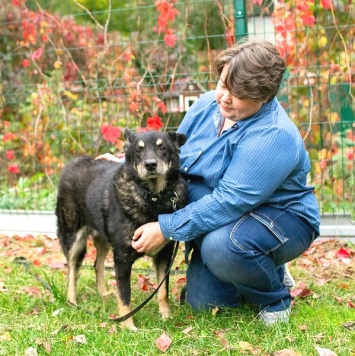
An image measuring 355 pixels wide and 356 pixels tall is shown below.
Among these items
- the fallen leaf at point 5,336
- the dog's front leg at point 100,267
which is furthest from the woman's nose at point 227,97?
the fallen leaf at point 5,336

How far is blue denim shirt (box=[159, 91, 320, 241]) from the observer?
384cm

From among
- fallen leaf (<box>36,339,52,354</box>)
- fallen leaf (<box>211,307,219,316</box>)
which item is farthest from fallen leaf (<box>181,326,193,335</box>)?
fallen leaf (<box>36,339,52,354</box>)

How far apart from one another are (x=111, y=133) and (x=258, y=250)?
3.55m

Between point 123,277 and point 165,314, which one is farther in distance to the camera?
point 165,314

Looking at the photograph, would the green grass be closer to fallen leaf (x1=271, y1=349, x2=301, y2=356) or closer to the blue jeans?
fallen leaf (x1=271, y1=349, x2=301, y2=356)

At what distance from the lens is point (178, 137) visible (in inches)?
168

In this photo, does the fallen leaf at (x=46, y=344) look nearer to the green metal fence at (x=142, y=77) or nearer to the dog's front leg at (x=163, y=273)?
the dog's front leg at (x=163, y=273)

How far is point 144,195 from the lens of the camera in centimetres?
421

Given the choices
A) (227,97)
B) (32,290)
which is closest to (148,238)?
(227,97)

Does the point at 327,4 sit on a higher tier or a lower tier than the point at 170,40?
higher

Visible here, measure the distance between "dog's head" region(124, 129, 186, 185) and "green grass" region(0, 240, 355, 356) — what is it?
3.00 ft

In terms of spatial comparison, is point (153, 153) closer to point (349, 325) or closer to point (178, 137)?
point (178, 137)

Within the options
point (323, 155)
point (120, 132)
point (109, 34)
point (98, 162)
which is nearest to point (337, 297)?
point (98, 162)

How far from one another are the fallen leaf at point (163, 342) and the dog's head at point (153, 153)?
93 cm
